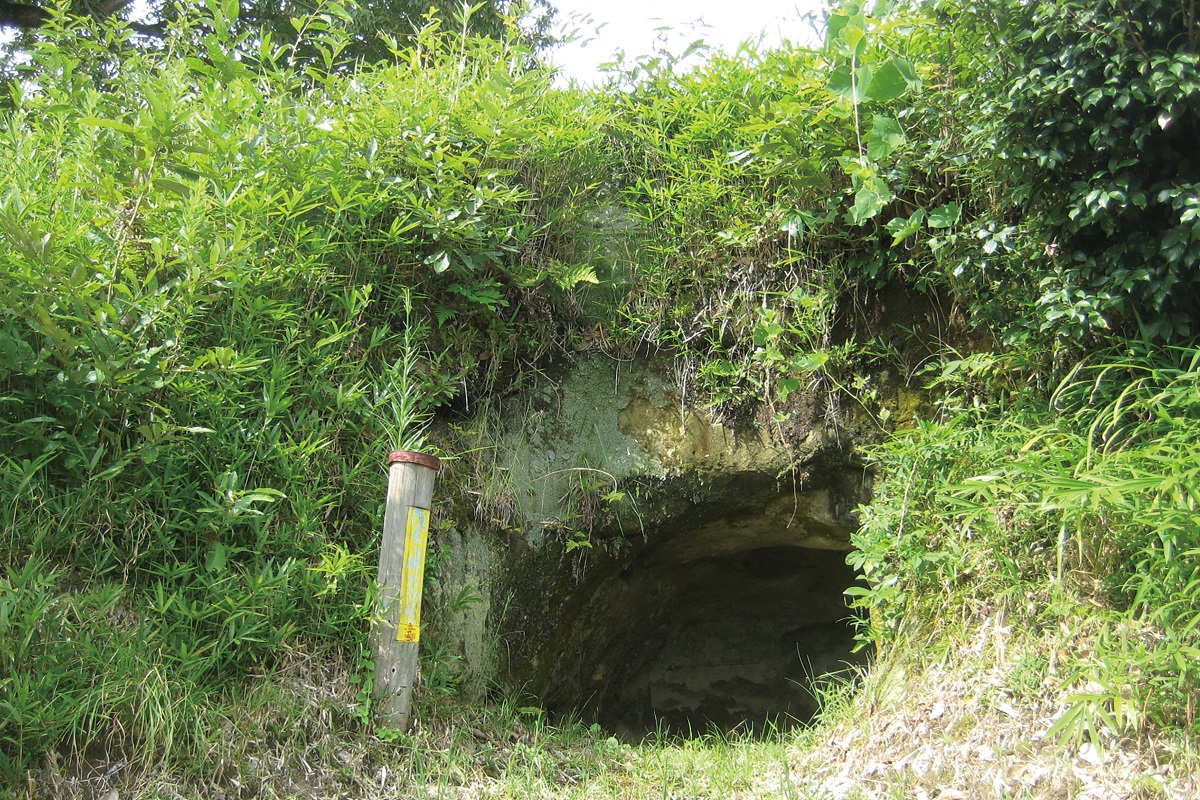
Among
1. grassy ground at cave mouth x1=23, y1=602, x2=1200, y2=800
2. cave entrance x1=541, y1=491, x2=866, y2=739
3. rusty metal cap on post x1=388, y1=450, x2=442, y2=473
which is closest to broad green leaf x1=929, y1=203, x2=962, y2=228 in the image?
grassy ground at cave mouth x1=23, y1=602, x2=1200, y2=800

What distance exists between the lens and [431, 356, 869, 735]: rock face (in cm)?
370

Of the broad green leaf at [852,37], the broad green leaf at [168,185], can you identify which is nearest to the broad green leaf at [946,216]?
the broad green leaf at [852,37]

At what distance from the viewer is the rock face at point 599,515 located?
12.1ft

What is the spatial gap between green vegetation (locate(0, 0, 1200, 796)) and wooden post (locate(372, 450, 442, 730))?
100 millimetres

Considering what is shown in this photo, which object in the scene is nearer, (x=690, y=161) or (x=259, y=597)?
(x=259, y=597)

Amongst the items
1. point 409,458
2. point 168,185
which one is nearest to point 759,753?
point 409,458

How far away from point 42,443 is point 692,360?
2.74 metres

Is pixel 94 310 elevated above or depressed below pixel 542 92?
below

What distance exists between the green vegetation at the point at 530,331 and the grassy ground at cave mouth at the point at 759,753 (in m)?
0.02

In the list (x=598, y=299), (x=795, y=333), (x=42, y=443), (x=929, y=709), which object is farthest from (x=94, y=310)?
(x=929, y=709)

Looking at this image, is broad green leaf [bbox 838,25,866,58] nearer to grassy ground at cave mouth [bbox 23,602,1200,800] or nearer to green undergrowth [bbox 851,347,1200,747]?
green undergrowth [bbox 851,347,1200,747]

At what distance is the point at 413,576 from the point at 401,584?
54mm

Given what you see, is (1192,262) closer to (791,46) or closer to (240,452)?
(791,46)

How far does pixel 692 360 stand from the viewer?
13.7 ft
